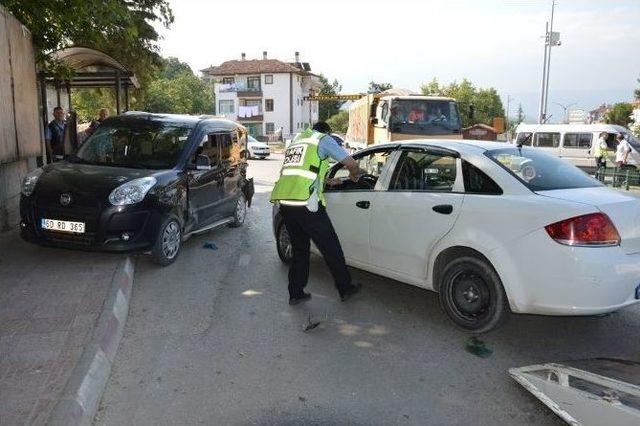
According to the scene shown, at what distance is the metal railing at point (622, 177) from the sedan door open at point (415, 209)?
1437cm

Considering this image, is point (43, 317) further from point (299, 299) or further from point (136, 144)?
point (136, 144)

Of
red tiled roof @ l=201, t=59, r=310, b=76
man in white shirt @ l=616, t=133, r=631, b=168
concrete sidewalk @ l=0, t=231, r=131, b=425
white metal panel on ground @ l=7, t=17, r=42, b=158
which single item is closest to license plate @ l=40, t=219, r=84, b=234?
concrete sidewalk @ l=0, t=231, r=131, b=425

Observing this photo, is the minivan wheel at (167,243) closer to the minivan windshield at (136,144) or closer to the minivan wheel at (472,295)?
the minivan windshield at (136,144)

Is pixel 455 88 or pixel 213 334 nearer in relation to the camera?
pixel 213 334

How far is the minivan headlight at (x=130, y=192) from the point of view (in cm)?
609

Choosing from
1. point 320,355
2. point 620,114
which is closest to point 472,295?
point 320,355

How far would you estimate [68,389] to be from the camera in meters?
3.41

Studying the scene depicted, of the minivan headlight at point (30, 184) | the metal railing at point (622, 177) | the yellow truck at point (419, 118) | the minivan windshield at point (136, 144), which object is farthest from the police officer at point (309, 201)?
the metal railing at point (622, 177)

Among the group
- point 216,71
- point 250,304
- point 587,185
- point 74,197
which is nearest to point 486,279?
point 587,185

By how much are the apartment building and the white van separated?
49790mm

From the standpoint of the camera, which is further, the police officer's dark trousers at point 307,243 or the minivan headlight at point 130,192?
the minivan headlight at point 130,192

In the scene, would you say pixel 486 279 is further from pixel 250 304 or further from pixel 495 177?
pixel 250 304

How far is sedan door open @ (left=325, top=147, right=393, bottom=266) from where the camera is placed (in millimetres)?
5582

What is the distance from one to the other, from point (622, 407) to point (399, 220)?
258cm
